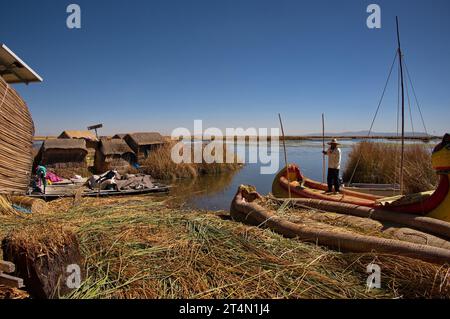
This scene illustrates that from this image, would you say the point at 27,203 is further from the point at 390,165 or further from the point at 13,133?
the point at 390,165

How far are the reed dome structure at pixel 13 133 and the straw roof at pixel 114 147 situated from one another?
472 inches

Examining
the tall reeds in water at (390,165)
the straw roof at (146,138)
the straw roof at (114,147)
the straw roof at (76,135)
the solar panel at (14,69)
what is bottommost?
the tall reeds in water at (390,165)

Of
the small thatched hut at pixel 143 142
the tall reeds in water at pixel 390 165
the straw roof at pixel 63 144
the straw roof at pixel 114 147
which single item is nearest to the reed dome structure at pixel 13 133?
the tall reeds in water at pixel 390 165

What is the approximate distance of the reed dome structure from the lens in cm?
419

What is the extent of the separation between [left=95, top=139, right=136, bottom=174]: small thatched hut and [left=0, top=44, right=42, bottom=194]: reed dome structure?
12024 mm

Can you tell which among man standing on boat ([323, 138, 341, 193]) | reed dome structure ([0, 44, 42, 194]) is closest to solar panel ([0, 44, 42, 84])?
reed dome structure ([0, 44, 42, 194])

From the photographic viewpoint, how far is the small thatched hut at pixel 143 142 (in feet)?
61.3

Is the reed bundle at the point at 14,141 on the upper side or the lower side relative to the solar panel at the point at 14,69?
lower

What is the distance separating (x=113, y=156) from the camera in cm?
1697

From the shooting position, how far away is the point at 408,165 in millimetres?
10633

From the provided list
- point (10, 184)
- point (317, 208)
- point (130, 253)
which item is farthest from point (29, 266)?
point (317, 208)

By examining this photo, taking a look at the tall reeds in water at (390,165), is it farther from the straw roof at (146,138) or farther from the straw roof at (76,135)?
the straw roof at (76,135)

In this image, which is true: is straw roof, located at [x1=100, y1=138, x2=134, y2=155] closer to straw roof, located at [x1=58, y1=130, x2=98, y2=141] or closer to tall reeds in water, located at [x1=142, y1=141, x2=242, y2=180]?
tall reeds in water, located at [x1=142, y1=141, x2=242, y2=180]
